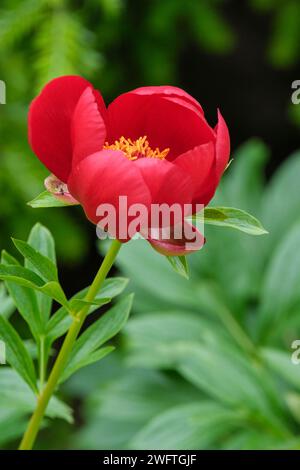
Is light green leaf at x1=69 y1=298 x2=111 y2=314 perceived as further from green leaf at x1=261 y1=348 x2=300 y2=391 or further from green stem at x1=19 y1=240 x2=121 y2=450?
green leaf at x1=261 y1=348 x2=300 y2=391

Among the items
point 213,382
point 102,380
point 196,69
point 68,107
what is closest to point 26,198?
point 102,380

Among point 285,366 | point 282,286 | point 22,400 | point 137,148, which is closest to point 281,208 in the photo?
point 282,286

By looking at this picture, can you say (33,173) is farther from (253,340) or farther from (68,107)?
(68,107)

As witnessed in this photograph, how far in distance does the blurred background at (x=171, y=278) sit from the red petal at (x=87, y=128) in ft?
1.47

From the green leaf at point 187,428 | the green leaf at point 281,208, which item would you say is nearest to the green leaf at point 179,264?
the green leaf at point 187,428

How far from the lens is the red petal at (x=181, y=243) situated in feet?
1.59

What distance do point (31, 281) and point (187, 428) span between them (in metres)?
0.61

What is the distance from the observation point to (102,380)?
1.57 m

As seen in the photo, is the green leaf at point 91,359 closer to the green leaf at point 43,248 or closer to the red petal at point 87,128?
the green leaf at point 43,248

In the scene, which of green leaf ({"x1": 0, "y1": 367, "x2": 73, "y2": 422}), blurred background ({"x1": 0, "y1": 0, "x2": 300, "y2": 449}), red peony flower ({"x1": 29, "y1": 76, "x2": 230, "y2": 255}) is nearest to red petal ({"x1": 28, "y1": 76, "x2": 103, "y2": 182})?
red peony flower ({"x1": 29, "y1": 76, "x2": 230, "y2": 255})

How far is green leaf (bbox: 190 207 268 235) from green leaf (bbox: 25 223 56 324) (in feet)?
0.54

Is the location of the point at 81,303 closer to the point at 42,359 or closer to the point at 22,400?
the point at 42,359

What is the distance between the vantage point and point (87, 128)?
0.47 m

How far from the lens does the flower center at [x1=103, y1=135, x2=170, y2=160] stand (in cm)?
52
